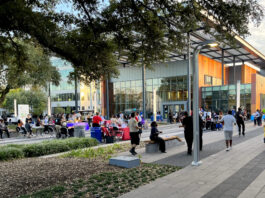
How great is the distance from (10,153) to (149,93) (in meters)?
37.2

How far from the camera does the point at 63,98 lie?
245ft

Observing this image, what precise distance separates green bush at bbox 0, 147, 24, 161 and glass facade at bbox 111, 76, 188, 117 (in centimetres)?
3148

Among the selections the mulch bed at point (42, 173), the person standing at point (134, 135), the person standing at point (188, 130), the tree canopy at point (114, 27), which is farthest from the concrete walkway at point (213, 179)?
the tree canopy at point (114, 27)

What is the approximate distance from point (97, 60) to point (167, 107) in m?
36.9

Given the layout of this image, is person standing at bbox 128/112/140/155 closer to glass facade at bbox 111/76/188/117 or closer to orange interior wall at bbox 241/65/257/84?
glass facade at bbox 111/76/188/117

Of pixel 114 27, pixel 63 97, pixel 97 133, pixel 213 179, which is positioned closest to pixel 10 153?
pixel 97 133

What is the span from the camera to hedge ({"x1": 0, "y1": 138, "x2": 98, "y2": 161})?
10.1 metres

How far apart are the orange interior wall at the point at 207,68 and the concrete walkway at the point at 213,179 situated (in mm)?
33006

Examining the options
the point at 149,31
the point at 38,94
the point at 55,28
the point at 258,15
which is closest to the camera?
the point at 258,15

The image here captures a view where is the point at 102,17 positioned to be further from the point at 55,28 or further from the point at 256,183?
the point at 256,183

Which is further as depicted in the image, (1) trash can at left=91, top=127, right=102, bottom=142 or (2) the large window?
(2) the large window

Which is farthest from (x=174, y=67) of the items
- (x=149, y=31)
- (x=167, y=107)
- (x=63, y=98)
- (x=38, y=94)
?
(x=63, y=98)

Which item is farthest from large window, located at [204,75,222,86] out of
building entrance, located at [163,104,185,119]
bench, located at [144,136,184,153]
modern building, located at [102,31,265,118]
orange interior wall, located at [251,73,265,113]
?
bench, located at [144,136,184,153]

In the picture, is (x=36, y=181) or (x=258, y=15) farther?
(x=36, y=181)
